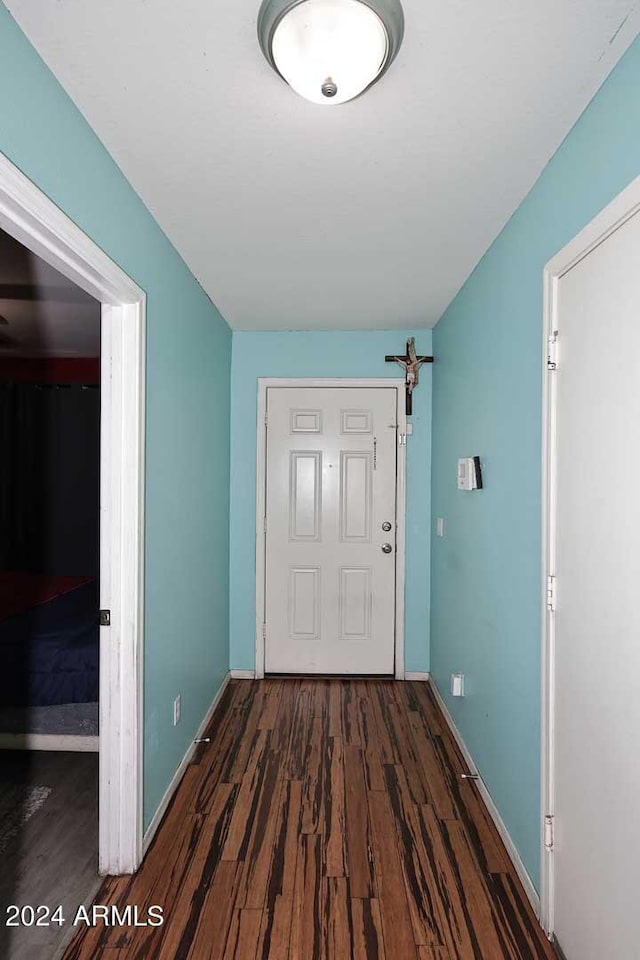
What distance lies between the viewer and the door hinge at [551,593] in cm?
161

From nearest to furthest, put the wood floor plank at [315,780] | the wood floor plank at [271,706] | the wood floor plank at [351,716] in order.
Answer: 1. the wood floor plank at [315,780]
2. the wood floor plank at [351,716]
3. the wood floor plank at [271,706]

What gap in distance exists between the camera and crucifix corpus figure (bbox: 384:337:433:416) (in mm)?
3469

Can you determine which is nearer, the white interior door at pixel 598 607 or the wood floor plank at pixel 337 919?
the white interior door at pixel 598 607

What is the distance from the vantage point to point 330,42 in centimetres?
110

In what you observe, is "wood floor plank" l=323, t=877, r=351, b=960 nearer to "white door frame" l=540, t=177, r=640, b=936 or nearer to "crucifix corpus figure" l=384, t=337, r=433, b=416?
A: "white door frame" l=540, t=177, r=640, b=936

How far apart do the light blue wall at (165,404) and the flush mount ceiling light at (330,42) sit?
0.58 metres

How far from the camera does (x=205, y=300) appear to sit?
2904mm

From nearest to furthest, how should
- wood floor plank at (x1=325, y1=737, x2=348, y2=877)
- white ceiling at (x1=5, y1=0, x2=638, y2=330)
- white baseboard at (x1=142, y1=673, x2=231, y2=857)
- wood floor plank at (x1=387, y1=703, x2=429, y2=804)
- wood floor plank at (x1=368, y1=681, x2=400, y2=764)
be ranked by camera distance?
1. white ceiling at (x1=5, y1=0, x2=638, y2=330)
2. wood floor plank at (x1=325, y1=737, x2=348, y2=877)
3. white baseboard at (x1=142, y1=673, x2=231, y2=857)
4. wood floor plank at (x1=387, y1=703, x2=429, y2=804)
5. wood floor plank at (x1=368, y1=681, x2=400, y2=764)

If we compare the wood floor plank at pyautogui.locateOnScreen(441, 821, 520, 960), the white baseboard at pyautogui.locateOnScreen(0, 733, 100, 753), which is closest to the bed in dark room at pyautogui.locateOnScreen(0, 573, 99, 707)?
the white baseboard at pyautogui.locateOnScreen(0, 733, 100, 753)

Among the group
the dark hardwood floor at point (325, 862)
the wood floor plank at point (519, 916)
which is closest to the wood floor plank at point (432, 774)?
the dark hardwood floor at point (325, 862)

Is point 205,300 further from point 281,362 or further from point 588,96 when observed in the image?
point 588,96

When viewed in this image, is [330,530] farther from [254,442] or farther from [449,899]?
[449,899]

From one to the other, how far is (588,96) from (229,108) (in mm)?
963

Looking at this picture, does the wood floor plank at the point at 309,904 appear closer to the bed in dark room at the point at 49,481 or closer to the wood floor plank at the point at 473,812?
the wood floor plank at the point at 473,812
